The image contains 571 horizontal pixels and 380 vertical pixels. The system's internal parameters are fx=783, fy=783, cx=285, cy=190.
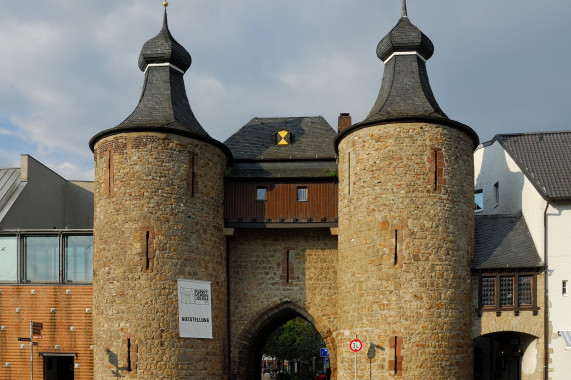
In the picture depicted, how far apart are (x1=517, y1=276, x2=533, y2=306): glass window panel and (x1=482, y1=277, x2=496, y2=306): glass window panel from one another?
0.82m

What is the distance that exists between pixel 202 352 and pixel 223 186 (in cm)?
612

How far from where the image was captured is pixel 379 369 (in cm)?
2455

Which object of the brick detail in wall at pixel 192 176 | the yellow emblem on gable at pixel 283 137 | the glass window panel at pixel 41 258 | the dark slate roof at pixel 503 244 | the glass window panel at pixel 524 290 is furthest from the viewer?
the yellow emblem on gable at pixel 283 137

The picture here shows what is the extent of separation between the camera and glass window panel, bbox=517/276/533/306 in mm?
25828

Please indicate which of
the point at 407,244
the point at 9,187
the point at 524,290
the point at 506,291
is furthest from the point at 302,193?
the point at 9,187

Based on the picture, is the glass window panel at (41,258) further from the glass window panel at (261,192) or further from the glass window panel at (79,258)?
the glass window panel at (261,192)

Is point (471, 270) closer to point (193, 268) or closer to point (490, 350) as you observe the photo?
point (490, 350)

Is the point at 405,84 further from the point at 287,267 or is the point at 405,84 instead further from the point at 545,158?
the point at 287,267

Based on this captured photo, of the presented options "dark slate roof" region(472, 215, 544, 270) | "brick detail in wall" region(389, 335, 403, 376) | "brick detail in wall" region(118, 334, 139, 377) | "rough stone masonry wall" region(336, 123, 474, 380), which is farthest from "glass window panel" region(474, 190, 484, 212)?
"brick detail in wall" region(118, 334, 139, 377)

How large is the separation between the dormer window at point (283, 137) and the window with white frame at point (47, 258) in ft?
26.6

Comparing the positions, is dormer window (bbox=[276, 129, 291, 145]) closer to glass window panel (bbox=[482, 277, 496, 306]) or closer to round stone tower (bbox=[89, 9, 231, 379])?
round stone tower (bbox=[89, 9, 231, 379])

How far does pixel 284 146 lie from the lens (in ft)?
100

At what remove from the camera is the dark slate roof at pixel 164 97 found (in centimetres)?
2678

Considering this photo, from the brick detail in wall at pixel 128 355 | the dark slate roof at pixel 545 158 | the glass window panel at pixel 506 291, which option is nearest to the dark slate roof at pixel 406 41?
the dark slate roof at pixel 545 158
